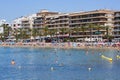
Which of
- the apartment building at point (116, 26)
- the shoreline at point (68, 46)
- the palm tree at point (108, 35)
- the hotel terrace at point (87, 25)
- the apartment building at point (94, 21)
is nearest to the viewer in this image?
the shoreline at point (68, 46)

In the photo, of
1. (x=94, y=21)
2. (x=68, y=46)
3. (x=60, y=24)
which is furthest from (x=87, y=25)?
(x=60, y=24)

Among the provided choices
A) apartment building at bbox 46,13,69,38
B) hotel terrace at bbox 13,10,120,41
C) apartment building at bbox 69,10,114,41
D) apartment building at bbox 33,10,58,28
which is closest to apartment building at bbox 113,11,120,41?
hotel terrace at bbox 13,10,120,41

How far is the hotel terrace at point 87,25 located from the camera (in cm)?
13288

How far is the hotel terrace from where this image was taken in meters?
133

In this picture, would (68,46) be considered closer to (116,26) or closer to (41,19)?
(116,26)

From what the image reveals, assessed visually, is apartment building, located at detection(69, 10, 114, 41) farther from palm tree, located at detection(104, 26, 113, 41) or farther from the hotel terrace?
palm tree, located at detection(104, 26, 113, 41)

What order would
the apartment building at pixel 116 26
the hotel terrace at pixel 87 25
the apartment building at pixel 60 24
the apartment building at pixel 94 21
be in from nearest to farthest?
the apartment building at pixel 116 26 → the hotel terrace at pixel 87 25 → the apartment building at pixel 94 21 → the apartment building at pixel 60 24

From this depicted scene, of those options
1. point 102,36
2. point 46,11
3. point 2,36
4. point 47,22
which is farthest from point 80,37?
point 2,36

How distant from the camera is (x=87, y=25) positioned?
140 metres

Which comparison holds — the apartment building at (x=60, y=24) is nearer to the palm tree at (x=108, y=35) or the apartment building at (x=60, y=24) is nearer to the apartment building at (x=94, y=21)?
the apartment building at (x=94, y=21)

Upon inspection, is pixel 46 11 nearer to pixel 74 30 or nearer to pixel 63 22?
pixel 63 22

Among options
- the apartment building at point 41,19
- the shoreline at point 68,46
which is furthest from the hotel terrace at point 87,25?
the shoreline at point 68,46

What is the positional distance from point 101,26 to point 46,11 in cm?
5440

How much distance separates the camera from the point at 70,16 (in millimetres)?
149375
